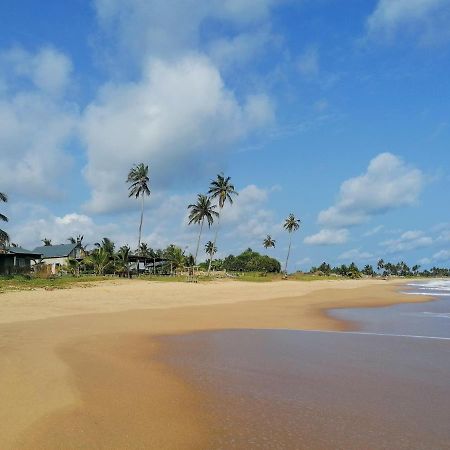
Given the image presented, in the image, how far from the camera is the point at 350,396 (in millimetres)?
7211

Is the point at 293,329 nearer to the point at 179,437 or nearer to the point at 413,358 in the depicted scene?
the point at 413,358

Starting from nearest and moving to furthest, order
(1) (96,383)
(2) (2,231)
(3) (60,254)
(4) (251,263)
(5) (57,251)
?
(1) (96,383)
(2) (2,231)
(3) (60,254)
(5) (57,251)
(4) (251,263)

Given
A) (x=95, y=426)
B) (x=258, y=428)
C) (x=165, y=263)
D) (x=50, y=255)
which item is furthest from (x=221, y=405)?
(x=50, y=255)

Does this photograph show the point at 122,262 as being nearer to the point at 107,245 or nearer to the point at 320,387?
the point at 107,245

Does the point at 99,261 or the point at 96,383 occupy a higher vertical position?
the point at 99,261

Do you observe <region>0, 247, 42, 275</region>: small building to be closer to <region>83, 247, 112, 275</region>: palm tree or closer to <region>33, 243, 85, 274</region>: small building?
<region>83, 247, 112, 275</region>: palm tree

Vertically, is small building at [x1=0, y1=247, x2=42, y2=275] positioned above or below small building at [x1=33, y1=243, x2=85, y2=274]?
below

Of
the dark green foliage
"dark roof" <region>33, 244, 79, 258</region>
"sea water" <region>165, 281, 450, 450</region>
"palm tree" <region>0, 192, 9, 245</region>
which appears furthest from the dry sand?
the dark green foliage

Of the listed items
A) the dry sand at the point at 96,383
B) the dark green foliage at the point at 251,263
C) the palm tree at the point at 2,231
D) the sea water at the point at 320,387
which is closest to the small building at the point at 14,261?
the palm tree at the point at 2,231

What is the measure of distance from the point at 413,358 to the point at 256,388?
15.7 ft

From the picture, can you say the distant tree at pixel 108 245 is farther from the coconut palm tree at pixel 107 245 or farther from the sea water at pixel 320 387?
the sea water at pixel 320 387

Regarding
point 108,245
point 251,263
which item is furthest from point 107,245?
point 251,263

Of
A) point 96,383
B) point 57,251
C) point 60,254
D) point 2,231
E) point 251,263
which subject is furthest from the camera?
point 251,263

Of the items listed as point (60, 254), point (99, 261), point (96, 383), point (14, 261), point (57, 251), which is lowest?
point (96, 383)
